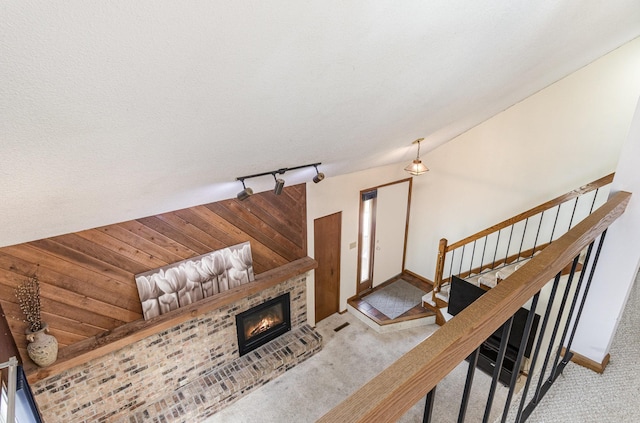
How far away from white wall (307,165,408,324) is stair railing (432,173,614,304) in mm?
1417

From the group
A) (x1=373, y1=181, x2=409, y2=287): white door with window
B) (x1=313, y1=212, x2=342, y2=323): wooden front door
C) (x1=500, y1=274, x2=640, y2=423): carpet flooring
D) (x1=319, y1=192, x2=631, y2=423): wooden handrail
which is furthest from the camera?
(x1=373, y1=181, x2=409, y2=287): white door with window

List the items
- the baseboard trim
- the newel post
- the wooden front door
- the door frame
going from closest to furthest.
A: the baseboard trim → the newel post → the wooden front door → the door frame

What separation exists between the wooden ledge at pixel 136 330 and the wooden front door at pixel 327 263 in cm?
86

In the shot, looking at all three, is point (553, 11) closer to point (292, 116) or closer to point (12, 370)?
point (292, 116)

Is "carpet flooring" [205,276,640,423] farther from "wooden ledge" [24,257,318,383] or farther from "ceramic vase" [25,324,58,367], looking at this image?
"ceramic vase" [25,324,58,367]

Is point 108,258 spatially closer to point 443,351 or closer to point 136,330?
point 136,330

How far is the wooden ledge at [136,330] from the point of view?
10.2 ft

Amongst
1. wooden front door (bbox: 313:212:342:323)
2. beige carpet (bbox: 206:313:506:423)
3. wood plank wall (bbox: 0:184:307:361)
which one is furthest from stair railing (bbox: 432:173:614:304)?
wood plank wall (bbox: 0:184:307:361)

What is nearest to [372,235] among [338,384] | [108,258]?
[338,384]

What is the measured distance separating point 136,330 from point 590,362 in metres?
3.79

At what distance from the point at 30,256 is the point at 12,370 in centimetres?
158

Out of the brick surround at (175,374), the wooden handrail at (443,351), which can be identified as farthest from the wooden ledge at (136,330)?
the wooden handrail at (443,351)

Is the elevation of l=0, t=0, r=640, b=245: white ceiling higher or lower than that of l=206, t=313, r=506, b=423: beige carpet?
higher

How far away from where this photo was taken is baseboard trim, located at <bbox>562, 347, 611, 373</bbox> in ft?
5.66
